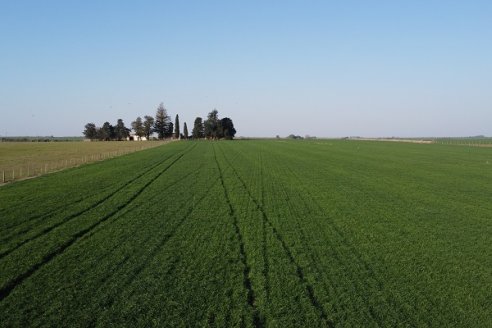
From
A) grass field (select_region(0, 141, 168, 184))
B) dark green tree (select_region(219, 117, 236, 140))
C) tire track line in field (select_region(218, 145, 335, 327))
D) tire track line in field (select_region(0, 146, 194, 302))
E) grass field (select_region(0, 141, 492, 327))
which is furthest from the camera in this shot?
dark green tree (select_region(219, 117, 236, 140))

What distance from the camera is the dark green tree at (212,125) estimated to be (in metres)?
168

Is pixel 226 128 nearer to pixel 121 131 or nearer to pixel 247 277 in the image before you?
pixel 121 131

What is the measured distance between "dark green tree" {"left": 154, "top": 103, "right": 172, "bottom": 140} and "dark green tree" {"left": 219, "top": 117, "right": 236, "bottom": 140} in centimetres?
2785

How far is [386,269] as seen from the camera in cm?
1030

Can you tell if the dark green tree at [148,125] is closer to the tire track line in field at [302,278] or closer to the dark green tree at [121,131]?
the dark green tree at [121,131]

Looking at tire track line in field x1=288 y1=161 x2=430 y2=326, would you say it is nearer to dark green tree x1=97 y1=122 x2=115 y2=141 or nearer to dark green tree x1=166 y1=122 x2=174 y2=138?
dark green tree x1=166 y1=122 x2=174 y2=138

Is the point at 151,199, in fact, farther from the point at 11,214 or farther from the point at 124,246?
the point at 124,246


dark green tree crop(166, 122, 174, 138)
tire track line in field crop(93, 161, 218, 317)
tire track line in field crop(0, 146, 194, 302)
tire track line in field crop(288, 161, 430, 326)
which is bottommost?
tire track line in field crop(288, 161, 430, 326)

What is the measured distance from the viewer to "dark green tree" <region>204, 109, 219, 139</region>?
16846 centimetres

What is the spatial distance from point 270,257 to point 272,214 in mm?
5510

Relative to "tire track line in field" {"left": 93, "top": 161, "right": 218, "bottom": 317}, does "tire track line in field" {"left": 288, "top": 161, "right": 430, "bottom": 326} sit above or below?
below

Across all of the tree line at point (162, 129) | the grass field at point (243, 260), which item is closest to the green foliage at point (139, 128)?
the tree line at point (162, 129)

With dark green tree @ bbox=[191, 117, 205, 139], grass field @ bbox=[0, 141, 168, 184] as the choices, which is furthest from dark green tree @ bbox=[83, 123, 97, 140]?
grass field @ bbox=[0, 141, 168, 184]

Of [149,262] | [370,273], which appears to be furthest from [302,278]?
[149,262]
